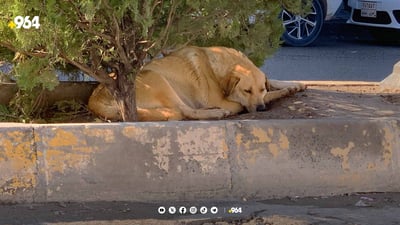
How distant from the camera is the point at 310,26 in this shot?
1406 cm

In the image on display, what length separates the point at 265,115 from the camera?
6695mm

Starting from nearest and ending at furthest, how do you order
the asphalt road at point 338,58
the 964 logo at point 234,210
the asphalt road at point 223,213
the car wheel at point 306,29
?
the asphalt road at point 223,213
the 964 logo at point 234,210
the asphalt road at point 338,58
the car wheel at point 306,29

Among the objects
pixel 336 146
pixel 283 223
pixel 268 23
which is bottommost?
pixel 283 223

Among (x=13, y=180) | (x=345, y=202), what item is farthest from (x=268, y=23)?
(x=13, y=180)

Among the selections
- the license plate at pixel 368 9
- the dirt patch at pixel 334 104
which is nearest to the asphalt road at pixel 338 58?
the license plate at pixel 368 9

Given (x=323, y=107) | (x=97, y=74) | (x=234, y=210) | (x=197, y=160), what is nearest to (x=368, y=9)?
(x=323, y=107)

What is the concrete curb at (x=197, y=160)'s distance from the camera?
17.5ft

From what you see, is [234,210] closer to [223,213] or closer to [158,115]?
[223,213]

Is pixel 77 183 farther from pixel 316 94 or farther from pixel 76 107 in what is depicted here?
pixel 316 94

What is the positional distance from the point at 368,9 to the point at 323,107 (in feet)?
25.8

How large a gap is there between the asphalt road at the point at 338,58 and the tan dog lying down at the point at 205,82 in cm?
415

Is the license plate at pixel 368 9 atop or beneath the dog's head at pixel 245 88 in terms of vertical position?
atop

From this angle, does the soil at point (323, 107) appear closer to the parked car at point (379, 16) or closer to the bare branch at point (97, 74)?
the bare branch at point (97, 74)

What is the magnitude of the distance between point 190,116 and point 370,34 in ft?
32.1
